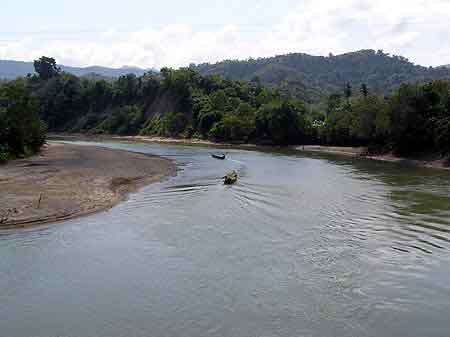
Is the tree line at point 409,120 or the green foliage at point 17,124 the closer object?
the green foliage at point 17,124

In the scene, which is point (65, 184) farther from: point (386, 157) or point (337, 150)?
point (337, 150)

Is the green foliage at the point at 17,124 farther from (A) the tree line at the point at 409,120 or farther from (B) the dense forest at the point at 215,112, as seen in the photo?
(A) the tree line at the point at 409,120

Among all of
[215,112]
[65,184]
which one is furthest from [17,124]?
[215,112]

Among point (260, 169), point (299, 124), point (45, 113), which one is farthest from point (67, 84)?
point (260, 169)

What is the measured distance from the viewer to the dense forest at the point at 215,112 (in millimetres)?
67875

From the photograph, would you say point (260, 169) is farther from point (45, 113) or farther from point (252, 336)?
point (45, 113)

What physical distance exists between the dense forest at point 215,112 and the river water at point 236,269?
31.9m

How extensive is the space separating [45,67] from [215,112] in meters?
92.3

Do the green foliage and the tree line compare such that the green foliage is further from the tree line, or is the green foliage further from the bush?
the tree line

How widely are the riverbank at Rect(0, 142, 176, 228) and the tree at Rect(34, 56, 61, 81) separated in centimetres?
12359

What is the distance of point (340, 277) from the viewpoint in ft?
72.9

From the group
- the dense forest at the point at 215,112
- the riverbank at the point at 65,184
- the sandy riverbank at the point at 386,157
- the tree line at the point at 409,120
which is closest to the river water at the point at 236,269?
the riverbank at the point at 65,184

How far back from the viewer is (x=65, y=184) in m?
43.8

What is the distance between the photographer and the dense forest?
2672 inches
